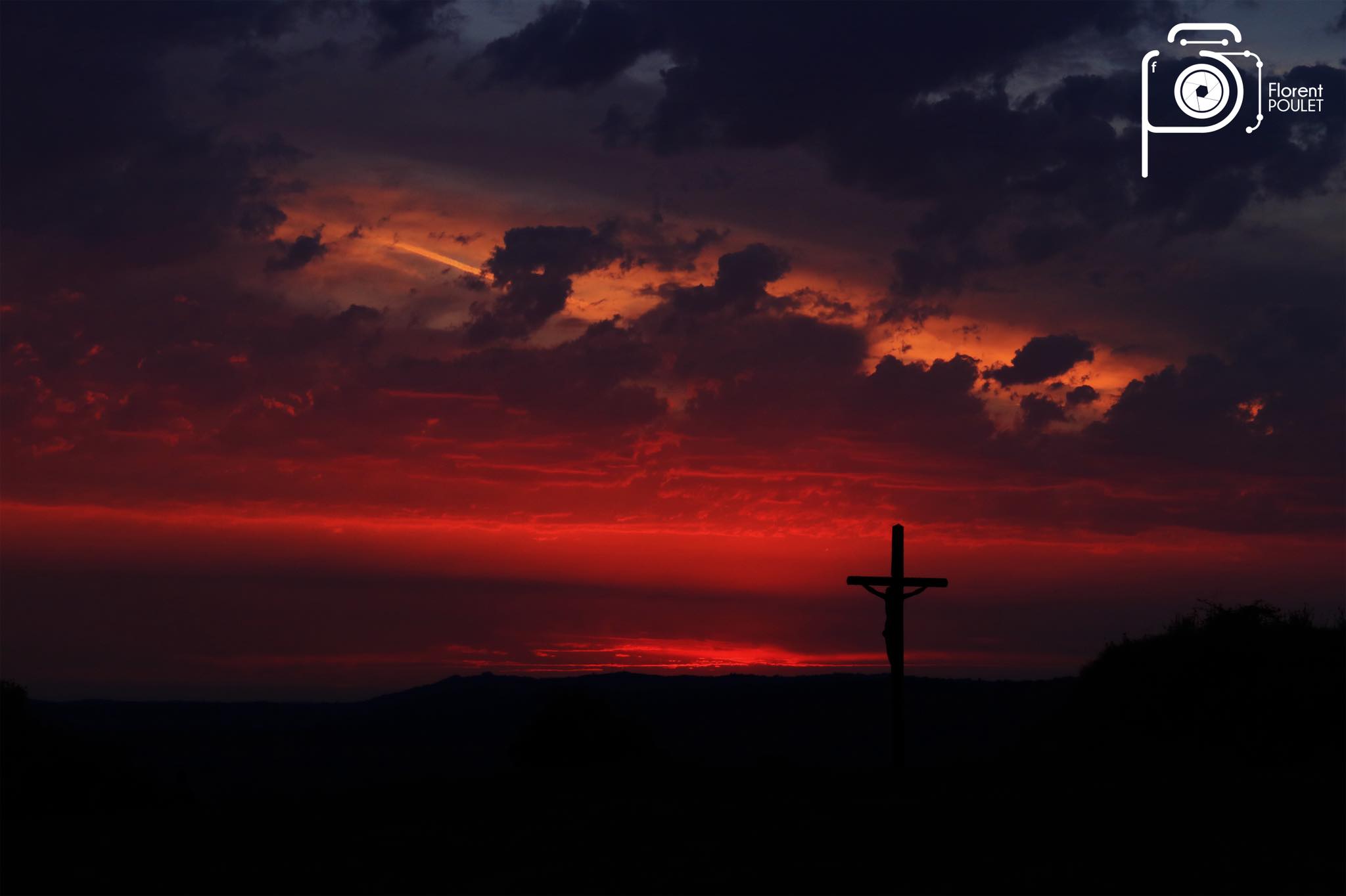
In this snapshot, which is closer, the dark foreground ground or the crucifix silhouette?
the dark foreground ground

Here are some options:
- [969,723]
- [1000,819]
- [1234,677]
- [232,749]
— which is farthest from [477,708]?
[1000,819]

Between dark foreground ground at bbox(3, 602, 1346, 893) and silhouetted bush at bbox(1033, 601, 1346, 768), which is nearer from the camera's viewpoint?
dark foreground ground at bbox(3, 602, 1346, 893)

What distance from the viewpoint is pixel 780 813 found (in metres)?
17.9

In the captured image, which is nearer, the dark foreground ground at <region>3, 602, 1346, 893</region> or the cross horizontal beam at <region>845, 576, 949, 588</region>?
the dark foreground ground at <region>3, 602, 1346, 893</region>

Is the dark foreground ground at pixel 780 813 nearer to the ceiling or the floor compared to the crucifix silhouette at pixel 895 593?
nearer to the floor

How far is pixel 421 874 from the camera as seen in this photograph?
582 inches

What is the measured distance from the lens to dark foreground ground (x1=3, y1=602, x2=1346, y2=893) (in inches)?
567

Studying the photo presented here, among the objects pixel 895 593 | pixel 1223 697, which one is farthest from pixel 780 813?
pixel 1223 697

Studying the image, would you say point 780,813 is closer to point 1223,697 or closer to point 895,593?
point 895,593

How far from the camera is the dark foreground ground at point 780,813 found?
47.2 feet

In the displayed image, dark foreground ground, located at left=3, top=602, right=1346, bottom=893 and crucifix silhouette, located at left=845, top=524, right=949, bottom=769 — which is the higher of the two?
crucifix silhouette, located at left=845, top=524, right=949, bottom=769

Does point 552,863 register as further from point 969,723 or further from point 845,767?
point 969,723

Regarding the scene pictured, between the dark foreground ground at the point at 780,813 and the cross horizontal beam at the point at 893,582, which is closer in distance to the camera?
the dark foreground ground at the point at 780,813

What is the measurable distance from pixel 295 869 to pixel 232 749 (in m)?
49.6
